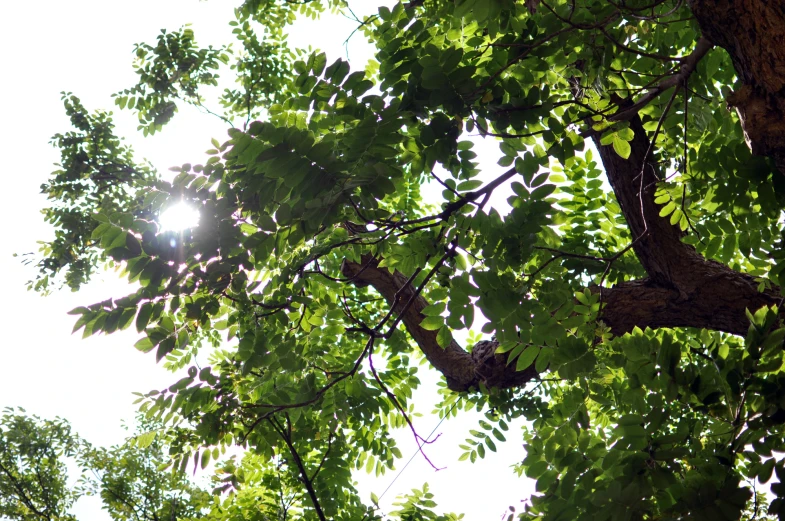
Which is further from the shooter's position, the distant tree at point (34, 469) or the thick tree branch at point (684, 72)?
the distant tree at point (34, 469)

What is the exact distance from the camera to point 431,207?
6312mm

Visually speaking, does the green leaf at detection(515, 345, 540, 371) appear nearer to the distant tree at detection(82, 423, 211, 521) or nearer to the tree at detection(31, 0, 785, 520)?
the tree at detection(31, 0, 785, 520)

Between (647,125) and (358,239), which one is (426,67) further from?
(647,125)

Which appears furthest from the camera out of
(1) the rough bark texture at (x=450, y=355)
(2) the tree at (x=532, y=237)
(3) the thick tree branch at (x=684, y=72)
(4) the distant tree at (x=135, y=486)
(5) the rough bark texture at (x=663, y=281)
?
(4) the distant tree at (x=135, y=486)

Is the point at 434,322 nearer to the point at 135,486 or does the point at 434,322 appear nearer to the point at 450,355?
the point at 450,355

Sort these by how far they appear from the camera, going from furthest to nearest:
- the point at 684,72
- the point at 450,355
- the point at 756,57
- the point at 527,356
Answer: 1. the point at 450,355
2. the point at 684,72
3. the point at 527,356
4. the point at 756,57

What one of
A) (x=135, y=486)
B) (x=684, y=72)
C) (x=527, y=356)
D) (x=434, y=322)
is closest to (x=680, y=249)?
(x=684, y=72)

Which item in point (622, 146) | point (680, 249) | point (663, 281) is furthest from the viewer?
point (663, 281)

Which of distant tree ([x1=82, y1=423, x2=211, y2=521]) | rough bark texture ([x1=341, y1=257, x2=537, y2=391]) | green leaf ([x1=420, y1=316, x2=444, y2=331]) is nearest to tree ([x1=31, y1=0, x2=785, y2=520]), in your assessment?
green leaf ([x1=420, y1=316, x2=444, y2=331])

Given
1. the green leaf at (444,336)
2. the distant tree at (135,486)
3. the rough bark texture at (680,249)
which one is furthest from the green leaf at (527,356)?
the distant tree at (135,486)

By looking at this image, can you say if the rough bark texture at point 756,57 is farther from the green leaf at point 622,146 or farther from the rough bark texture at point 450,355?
the rough bark texture at point 450,355

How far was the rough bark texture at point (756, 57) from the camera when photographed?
1.81m

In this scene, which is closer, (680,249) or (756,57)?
(756,57)

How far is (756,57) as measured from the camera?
1842 mm
